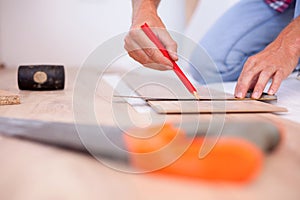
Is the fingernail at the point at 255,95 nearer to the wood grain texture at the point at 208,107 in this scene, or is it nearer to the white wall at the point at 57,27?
the wood grain texture at the point at 208,107

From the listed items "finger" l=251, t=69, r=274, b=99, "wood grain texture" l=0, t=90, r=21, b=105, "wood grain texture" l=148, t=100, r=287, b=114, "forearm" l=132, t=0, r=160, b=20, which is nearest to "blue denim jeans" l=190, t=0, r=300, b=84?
"forearm" l=132, t=0, r=160, b=20

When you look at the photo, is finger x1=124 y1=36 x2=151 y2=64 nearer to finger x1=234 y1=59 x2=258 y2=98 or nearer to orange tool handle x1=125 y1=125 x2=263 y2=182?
finger x1=234 y1=59 x2=258 y2=98

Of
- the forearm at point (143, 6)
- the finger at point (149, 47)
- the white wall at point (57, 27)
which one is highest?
the forearm at point (143, 6)

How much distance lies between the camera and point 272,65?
3.04 feet

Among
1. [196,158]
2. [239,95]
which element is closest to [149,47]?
[239,95]

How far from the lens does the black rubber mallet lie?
1.00 meters

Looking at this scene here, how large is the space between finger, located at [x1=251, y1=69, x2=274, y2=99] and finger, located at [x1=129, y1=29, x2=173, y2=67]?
0.21 m

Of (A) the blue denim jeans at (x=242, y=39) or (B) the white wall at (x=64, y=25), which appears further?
(B) the white wall at (x=64, y=25)

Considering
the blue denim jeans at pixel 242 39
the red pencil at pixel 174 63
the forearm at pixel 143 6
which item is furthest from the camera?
the blue denim jeans at pixel 242 39

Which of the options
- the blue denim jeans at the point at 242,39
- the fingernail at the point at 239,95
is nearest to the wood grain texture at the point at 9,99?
the fingernail at the point at 239,95

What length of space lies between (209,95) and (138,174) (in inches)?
20.3

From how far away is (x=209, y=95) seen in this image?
85 cm

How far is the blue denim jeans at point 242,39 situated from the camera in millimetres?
1566

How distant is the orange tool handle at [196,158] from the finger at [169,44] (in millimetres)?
411
